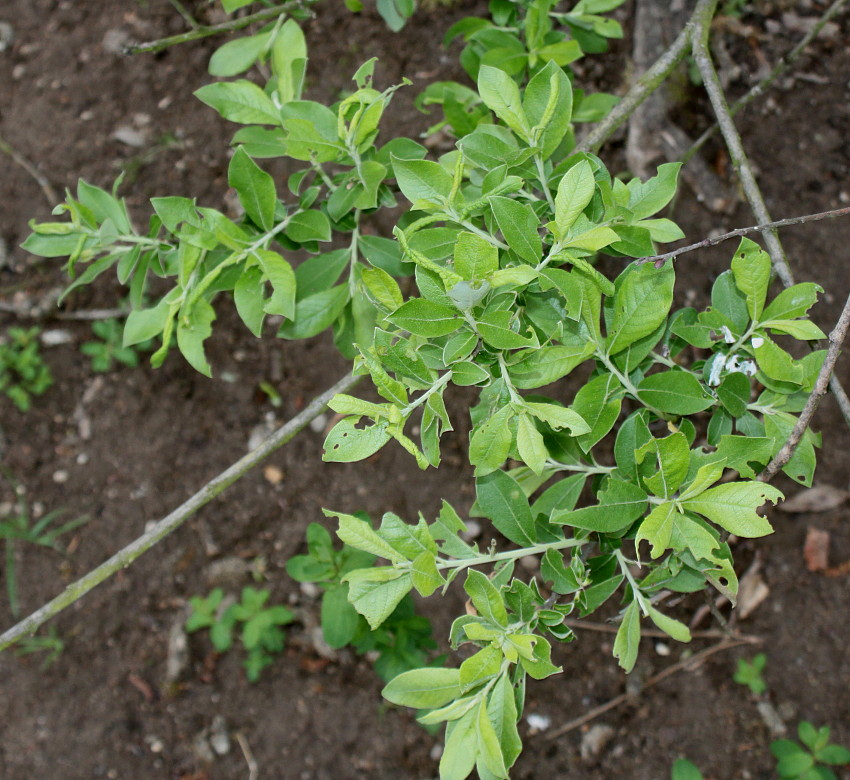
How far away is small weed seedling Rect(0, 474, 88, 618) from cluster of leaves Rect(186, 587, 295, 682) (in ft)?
2.10

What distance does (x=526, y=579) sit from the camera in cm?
273

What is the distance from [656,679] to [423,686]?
1.59 metres

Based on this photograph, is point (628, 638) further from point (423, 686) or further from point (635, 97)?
point (635, 97)

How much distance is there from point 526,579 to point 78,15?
10.3ft

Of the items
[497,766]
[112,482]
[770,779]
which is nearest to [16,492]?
[112,482]

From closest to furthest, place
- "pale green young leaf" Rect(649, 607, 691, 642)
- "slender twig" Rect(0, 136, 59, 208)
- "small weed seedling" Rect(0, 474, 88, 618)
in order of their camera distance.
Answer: "pale green young leaf" Rect(649, 607, 691, 642) < "small weed seedling" Rect(0, 474, 88, 618) < "slender twig" Rect(0, 136, 59, 208)

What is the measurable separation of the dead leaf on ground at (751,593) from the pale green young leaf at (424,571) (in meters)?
1.76

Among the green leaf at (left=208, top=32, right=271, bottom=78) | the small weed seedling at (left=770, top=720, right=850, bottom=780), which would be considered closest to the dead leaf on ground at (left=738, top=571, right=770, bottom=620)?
the small weed seedling at (left=770, top=720, right=850, bottom=780)

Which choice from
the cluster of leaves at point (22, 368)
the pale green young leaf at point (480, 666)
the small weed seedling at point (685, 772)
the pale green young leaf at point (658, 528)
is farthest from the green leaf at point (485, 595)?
the cluster of leaves at point (22, 368)

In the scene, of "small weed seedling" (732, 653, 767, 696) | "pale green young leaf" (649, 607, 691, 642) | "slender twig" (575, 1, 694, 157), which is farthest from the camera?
"small weed seedling" (732, 653, 767, 696)

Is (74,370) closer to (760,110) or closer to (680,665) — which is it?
(680,665)

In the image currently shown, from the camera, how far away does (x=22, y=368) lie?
303 cm

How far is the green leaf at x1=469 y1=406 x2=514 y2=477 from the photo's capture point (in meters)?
1.21

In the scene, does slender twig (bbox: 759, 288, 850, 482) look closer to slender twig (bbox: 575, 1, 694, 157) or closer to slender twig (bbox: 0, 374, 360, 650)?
slender twig (bbox: 575, 1, 694, 157)
